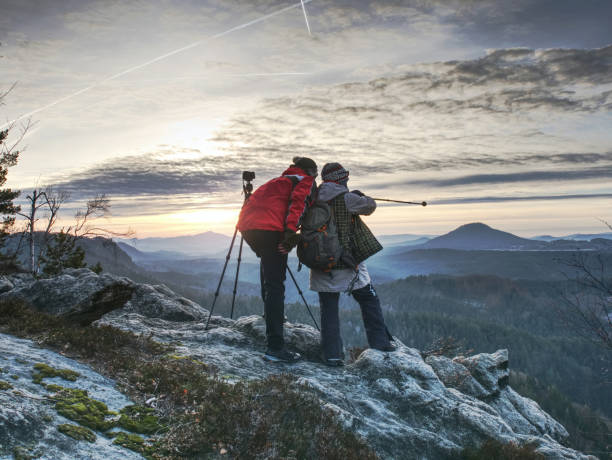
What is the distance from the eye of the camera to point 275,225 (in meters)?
7.37

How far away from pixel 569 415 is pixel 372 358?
163642 mm

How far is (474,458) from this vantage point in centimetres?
544

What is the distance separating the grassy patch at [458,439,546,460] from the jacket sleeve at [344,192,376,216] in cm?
472

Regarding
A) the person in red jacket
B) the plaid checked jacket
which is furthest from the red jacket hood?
the plaid checked jacket

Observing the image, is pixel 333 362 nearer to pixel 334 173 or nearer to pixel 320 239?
pixel 320 239

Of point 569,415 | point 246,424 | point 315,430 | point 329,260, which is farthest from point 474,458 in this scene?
point 569,415

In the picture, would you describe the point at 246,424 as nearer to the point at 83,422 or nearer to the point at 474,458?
the point at 83,422

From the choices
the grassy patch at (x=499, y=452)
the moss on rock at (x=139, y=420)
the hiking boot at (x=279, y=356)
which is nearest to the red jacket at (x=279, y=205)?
the hiking boot at (x=279, y=356)

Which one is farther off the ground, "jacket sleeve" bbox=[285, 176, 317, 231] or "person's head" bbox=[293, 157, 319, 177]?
"person's head" bbox=[293, 157, 319, 177]

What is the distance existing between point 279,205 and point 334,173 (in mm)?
1884

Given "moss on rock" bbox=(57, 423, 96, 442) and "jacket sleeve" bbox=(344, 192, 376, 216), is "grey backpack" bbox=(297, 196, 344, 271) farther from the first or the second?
"moss on rock" bbox=(57, 423, 96, 442)

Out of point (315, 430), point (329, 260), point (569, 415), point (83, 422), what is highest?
point (329, 260)

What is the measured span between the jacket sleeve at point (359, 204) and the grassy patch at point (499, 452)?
15.5 ft

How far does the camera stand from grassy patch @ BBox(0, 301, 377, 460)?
13.9ft
